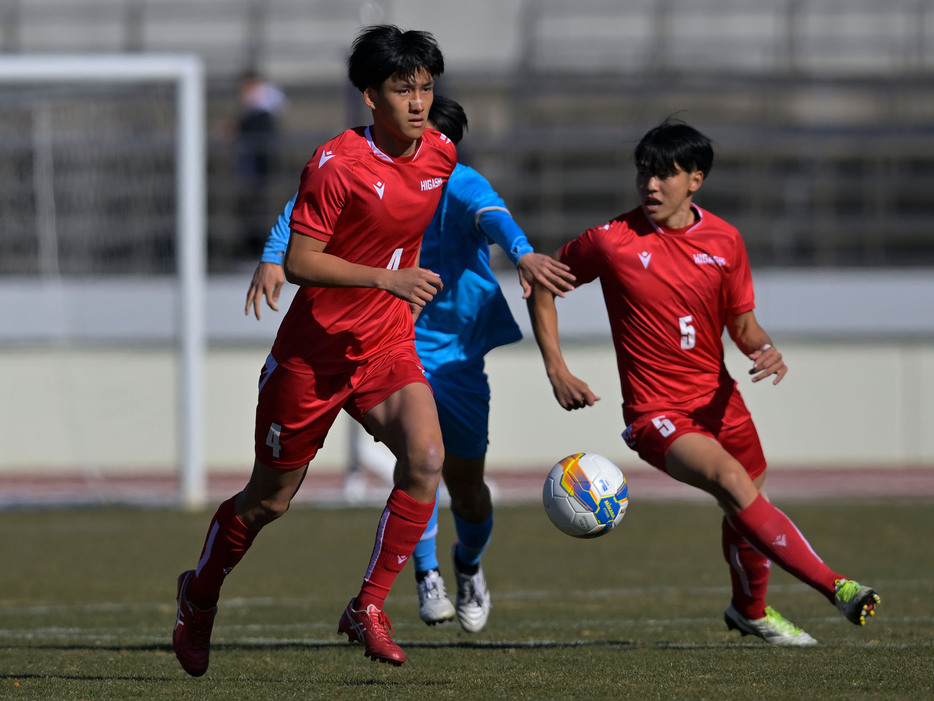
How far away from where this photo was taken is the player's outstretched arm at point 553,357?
195 inches

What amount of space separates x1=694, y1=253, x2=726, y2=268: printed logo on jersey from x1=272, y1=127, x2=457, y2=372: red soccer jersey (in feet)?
3.79

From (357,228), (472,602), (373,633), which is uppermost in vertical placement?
(357,228)

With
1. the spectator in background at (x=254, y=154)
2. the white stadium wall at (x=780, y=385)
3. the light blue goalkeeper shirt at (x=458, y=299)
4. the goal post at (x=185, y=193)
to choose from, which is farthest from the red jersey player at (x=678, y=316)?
the spectator in background at (x=254, y=154)

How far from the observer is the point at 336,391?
4773 mm

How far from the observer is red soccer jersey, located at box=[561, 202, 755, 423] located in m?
5.44

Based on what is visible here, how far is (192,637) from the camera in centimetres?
485

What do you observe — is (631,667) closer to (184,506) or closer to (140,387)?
(184,506)

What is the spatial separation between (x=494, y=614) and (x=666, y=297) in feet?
6.93

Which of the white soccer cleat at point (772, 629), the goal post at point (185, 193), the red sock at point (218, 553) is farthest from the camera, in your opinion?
the goal post at point (185, 193)

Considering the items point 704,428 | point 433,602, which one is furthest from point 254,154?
point 704,428

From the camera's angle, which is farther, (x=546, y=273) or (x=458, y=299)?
(x=458, y=299)

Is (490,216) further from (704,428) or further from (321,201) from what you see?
(704,428)

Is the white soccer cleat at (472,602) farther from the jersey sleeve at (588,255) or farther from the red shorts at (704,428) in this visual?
the jersey sleeve at (588,255)

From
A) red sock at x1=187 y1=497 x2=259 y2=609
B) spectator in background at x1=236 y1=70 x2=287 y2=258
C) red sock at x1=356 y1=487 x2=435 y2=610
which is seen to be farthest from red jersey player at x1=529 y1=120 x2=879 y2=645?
spectator in background at x1=236 y1=70 x2=287 y2=258
